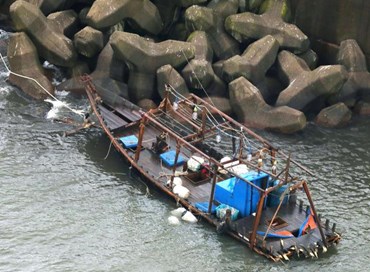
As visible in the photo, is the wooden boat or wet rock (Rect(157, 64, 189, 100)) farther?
wet rock (Rect(157, 64, 189, 100))

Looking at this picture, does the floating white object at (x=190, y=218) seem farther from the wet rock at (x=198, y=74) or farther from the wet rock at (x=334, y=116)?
the wet rock at (x=334, y=116)

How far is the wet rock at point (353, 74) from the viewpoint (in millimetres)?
36125

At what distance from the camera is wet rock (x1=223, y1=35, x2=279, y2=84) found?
114ft

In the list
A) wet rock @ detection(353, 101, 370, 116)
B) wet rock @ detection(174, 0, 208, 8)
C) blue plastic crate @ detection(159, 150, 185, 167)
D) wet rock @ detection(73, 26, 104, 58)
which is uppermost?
wet rock @ detection(174, 0, 208, 8)

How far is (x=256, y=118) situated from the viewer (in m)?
33.9

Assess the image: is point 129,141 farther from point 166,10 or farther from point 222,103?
point 166,10

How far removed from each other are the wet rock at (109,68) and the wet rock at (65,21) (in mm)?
2879

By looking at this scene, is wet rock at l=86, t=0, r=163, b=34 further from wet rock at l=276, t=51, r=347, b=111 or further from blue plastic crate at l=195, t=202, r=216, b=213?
blue plastic crate at l=195, t=202, r=216, b=213

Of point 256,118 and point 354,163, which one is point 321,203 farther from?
point 256,118

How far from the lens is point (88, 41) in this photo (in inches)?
1401

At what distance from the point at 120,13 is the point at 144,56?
320 centimetres

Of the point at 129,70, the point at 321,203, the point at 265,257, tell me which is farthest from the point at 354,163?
the point at 129,70

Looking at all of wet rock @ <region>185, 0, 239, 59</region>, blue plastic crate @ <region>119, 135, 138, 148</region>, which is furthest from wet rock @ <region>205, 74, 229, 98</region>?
blue plastic crate @ <region>119, 135, 138, 148</region>

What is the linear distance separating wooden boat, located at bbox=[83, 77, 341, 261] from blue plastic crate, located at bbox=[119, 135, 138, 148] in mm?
42
